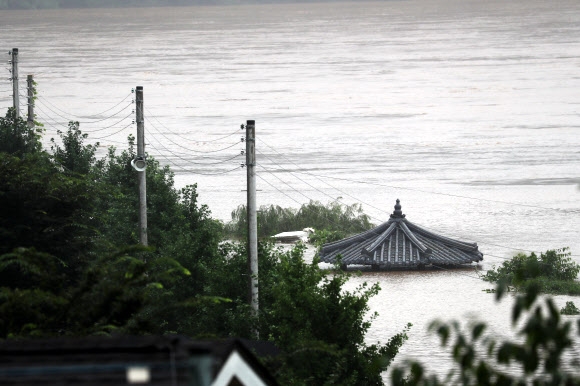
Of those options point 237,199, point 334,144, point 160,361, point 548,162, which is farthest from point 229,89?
point 160,361

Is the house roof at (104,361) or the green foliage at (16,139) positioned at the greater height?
the green foliage at (16,139)

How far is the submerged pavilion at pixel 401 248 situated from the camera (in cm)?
5056

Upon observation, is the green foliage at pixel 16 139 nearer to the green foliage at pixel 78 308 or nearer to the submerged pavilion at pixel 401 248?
the submerged pavilion at pixel 401 248

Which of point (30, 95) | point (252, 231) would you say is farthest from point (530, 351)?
point (30, 95)

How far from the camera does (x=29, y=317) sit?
1337 cm

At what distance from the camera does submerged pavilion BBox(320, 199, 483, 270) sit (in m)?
50.6

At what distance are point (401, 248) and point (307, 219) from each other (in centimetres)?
901

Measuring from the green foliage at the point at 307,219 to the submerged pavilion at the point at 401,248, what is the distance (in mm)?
6033

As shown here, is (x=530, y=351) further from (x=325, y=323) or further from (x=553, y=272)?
(x=553, y=272)

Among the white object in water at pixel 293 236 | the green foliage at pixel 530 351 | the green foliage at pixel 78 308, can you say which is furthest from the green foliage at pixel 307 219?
the green foliage at pixel 530 351

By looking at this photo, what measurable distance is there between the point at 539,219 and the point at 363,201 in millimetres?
9807

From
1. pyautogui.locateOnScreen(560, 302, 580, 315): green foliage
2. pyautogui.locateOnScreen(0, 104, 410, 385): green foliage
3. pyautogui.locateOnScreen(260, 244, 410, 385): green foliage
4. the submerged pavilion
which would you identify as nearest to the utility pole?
the submerged pavilion

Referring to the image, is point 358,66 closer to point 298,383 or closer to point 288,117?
point 288,117

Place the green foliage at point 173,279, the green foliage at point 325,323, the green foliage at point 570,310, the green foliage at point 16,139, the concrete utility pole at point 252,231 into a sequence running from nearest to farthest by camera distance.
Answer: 1. the green foliage at point 173,279
2. the green foliage at point 325,323
3. the concrete utility pole at point 252,231
4. the green foliage at point 570,310
5. the green foliage at point 16,139
